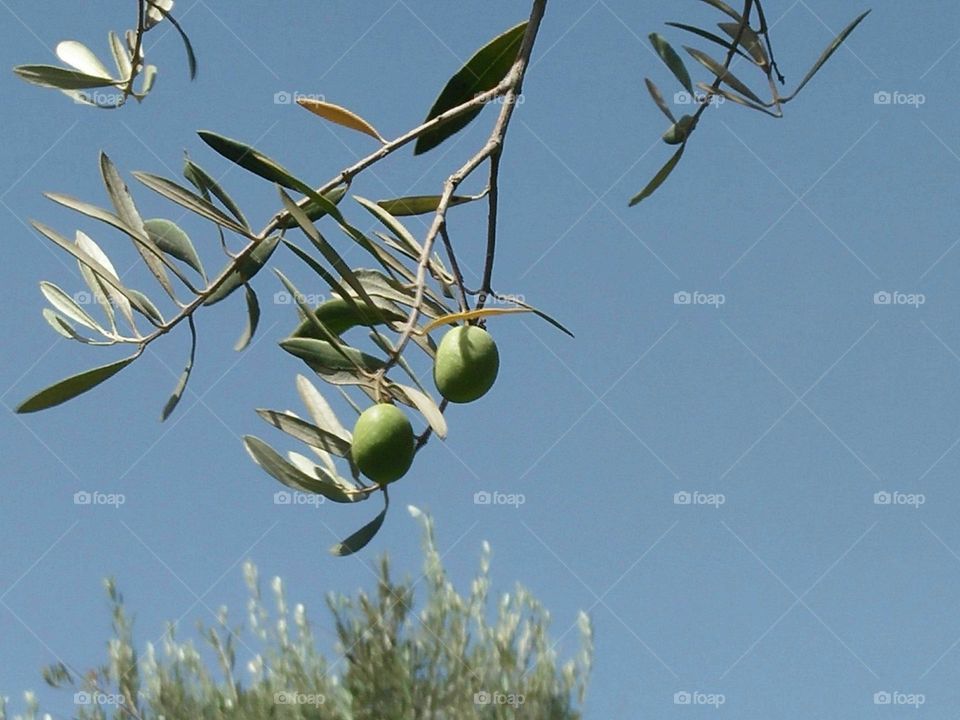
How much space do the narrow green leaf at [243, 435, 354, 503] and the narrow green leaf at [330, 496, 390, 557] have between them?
1.8 inches

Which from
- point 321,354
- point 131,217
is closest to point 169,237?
point 131,217

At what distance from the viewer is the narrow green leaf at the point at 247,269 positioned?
115 cm

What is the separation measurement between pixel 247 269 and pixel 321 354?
0.40 ft

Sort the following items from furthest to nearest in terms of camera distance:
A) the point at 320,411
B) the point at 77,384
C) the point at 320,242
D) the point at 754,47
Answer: the point at 754,47
the point at 320,411
the point at 77,384
the point at 320,242

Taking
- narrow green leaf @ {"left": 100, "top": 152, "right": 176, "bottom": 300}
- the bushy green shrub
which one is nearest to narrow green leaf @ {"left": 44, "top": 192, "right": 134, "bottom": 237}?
narrow green leaf @ {"left": 100, "top": 152, "right": 176, "bottom": 300}

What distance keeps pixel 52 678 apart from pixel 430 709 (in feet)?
9.41

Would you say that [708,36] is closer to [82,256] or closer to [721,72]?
[721,72]

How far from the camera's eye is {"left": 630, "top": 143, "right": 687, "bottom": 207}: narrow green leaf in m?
1.43

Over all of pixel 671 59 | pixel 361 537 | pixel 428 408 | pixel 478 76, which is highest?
pixel 671 59

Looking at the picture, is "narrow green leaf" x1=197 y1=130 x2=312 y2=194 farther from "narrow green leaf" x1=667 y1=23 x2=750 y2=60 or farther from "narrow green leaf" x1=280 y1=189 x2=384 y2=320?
"narrow green leaf" x1=667 y1=23 x2=750 y2=60

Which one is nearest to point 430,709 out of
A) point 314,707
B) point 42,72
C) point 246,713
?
point 314,707

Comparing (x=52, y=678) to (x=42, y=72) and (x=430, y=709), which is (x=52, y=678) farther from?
(x=42, y=72)

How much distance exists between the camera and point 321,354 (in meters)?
1.14

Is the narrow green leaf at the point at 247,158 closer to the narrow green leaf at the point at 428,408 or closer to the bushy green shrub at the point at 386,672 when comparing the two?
the narrow green leaf at the point at 428,408
